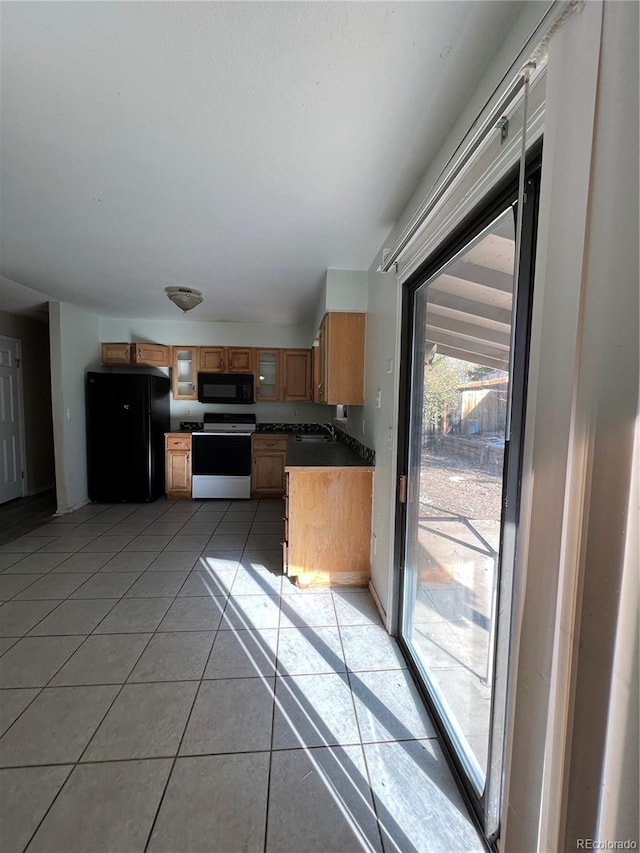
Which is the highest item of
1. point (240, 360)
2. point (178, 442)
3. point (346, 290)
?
point (346, 290)

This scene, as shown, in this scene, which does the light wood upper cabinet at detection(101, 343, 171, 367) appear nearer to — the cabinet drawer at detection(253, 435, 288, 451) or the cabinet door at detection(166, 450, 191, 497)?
the cabinet door at detection(166, 450, 191, 497)

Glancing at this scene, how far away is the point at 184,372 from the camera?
4816mm

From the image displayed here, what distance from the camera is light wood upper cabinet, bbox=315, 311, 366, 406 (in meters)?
2.70

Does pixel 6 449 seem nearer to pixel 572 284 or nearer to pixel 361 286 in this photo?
pixel 361 286

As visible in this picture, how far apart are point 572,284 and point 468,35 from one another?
0.87 meters

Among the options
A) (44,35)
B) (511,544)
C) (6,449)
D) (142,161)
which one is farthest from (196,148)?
(6,449)

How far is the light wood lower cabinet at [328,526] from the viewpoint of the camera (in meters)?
2.42

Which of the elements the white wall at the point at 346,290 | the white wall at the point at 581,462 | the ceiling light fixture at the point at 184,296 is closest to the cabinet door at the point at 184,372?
the ceiling light fixture at the point at 184,296

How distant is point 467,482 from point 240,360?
159 inches

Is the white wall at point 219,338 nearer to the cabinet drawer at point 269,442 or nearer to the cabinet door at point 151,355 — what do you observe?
the cabinet door at point 151,355

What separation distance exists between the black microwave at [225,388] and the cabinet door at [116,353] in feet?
3.13

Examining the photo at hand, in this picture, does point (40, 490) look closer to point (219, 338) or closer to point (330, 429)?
point (219, 338)

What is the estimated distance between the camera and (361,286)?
272 cm

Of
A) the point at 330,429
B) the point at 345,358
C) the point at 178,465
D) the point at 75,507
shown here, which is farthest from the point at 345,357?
the point at 75,507
